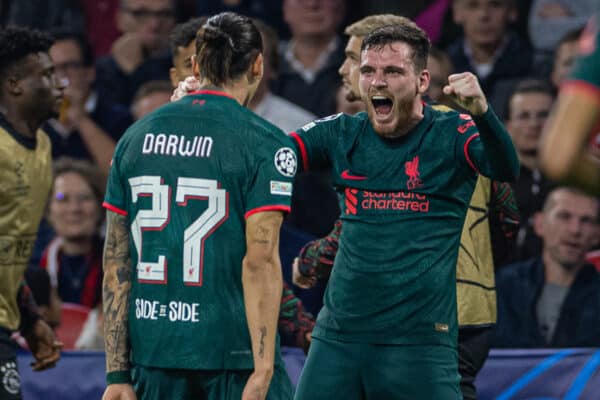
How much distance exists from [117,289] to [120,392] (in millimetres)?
365

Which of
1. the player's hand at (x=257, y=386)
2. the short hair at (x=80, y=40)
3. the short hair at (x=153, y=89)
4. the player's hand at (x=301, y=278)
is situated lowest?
the player's hand at (x=257, y=386)

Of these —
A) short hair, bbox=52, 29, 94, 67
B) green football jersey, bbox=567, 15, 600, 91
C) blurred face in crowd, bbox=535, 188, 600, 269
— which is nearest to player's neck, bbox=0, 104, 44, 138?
blurred face in crowd, bbox=535, 188, 600, 269

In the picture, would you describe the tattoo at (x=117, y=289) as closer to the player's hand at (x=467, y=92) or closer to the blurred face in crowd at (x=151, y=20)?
the player's hand at (x=467, y=92)

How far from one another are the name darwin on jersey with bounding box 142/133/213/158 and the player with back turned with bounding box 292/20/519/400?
28.8 inches

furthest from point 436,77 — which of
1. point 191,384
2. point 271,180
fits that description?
point 191,384

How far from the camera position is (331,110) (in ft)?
27.2

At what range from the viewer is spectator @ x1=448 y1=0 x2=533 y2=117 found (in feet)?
28.5

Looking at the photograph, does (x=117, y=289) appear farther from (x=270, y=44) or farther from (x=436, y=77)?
(x=270, y=44)

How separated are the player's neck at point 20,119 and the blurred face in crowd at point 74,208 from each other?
96.4 inches

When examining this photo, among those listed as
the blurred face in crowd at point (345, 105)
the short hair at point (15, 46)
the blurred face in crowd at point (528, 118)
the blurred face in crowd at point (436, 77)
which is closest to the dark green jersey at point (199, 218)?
the short hair at point (15, 46)

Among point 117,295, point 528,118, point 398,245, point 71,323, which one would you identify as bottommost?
point 71,323

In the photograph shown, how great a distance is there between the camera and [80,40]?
356 inches

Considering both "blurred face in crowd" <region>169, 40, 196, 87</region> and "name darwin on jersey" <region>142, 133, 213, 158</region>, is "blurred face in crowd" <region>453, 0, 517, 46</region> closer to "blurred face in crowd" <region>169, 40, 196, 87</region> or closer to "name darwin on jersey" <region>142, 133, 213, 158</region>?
"blurred face in crowd" <region>169, 40, 196, 87</region>

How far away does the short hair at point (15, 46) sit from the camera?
5695 mm
